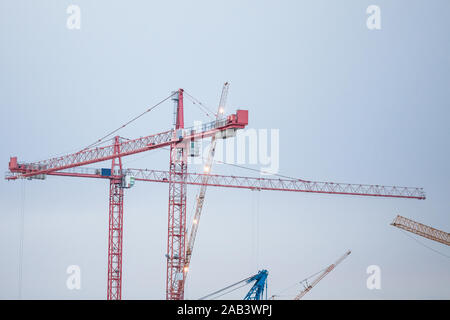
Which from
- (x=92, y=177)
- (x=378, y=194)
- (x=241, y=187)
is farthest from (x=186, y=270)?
(x=378, y=194)

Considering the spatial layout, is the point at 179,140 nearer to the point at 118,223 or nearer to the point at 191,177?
the point at 118,223

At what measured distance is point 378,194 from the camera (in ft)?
469

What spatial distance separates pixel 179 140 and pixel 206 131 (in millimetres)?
5038
